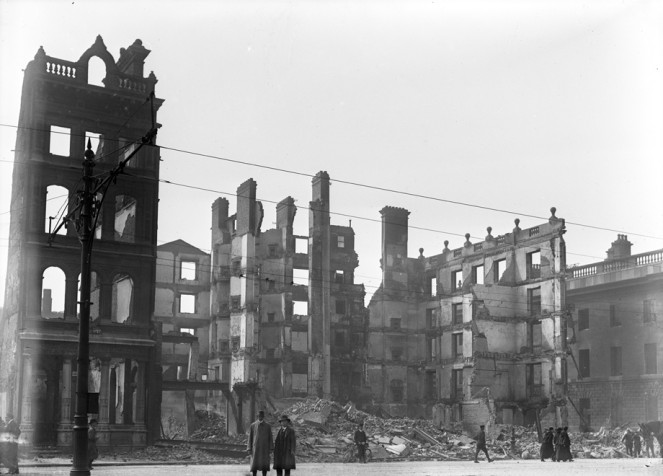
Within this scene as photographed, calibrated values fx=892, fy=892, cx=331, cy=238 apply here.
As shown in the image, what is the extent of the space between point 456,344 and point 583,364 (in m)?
7.74

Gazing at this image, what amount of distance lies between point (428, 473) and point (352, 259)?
37.4m

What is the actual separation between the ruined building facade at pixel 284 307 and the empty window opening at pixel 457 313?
5.89 m

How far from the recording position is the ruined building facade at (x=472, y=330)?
5106cm

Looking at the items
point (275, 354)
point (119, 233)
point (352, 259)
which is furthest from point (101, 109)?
point (352, 259)

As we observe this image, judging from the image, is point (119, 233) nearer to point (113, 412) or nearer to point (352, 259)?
point (113, 412)

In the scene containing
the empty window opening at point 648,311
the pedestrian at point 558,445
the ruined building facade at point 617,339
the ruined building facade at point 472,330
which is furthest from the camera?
the ruined building facade at point 472,330

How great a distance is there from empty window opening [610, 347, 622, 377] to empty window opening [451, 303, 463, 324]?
929 cm

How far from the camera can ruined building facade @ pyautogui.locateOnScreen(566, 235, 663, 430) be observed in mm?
48844

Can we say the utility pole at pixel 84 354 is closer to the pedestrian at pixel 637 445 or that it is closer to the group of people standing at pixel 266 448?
the group of people standing at pixel 266 448

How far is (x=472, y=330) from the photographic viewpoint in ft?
Result: 175

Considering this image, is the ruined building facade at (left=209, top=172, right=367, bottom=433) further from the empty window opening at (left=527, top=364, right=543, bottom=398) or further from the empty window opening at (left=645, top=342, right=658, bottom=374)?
the empty window opening at (left=645, top=342, right=658, bottom=374)

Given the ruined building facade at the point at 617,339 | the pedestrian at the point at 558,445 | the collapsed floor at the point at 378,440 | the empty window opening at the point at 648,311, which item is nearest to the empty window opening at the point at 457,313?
the ruined building facade at the point at 617,339

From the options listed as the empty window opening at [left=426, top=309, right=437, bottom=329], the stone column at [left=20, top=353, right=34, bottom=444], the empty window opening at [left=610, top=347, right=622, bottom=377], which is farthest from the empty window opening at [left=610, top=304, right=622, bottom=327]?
the stone column at [left=20, top=353, right=34, bottom=444]

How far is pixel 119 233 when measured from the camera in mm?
39594
